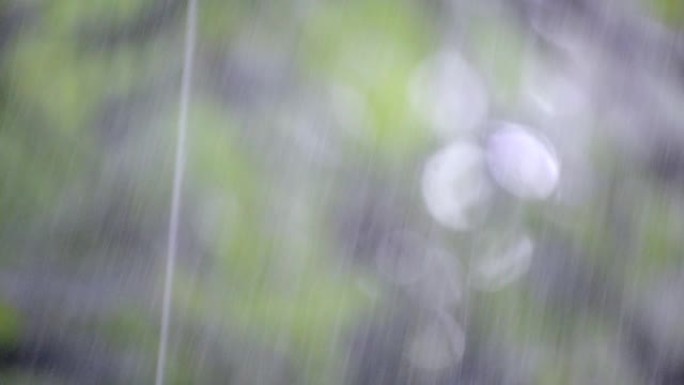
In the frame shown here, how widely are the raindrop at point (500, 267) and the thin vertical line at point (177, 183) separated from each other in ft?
0.70

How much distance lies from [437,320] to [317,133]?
6.2 inches

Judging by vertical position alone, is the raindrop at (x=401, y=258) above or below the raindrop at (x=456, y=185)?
below

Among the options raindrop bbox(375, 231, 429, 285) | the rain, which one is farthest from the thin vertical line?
raindrop bbox(375, 231, 429, 285)

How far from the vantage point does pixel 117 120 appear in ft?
2.28

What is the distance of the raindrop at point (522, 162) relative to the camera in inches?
26.0

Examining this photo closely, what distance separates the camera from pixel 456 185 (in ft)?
2.18

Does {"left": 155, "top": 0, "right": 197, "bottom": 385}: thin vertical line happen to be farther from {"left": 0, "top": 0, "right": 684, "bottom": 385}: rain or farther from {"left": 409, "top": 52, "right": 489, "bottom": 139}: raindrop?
{"left": 409, "top": 52, "right": 489, "bottom": 139}: raindrop

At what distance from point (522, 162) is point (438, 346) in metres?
0.14

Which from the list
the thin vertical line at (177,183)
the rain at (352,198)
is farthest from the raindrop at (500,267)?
the thin vertical line at (177,183)

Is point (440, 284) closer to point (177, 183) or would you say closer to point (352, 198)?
point (352, 198)

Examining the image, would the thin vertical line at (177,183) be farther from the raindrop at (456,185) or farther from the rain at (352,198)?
the raindrop at (456,185)

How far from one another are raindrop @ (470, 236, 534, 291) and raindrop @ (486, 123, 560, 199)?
0.04 metres

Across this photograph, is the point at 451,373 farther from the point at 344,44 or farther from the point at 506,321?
the point at 344,44

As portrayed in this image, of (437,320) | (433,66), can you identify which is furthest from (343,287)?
(433,66)
